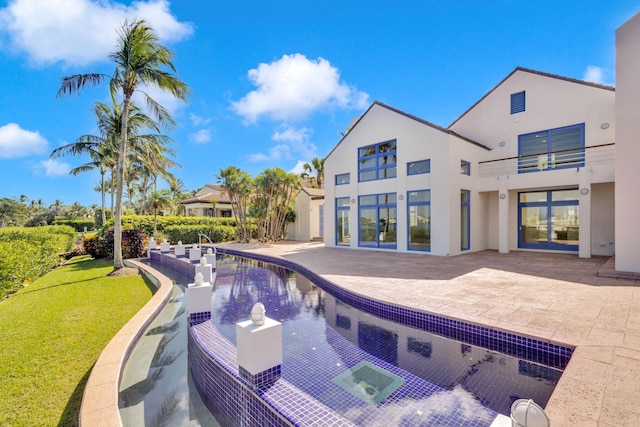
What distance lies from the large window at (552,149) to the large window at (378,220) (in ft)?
20.1

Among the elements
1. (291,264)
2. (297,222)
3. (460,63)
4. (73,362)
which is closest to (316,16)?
(460,63)

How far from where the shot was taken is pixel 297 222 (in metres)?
23.0

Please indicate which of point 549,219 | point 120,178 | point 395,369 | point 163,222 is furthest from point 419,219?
point 163,222

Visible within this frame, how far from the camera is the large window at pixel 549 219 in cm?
1271

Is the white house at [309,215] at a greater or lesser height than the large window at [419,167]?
lesser

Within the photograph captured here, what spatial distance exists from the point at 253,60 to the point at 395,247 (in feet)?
44.2

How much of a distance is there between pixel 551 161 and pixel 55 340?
17.0 metres

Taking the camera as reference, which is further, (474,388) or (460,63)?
(460,63)

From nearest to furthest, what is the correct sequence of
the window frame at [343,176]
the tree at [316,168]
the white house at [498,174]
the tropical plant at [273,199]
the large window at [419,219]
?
the white house at [498,174] → the large window at [419,219] → the window frame at [343,176] → the tropical plant at [273,199] → the tree at [316,168]

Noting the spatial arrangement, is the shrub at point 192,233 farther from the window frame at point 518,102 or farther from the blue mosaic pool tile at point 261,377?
the blue mosaic pool tile at point 261,377

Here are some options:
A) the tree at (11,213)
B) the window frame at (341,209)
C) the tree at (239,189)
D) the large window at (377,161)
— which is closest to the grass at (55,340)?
the window frame at (341,209)

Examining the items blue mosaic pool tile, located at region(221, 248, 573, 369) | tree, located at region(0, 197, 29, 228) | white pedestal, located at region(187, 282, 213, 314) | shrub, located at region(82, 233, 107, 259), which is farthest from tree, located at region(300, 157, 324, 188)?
tree, located at region(0, 197, 29, 228)

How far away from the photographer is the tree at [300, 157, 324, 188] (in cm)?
3375

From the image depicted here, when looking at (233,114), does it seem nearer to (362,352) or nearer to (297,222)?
(297,222)
